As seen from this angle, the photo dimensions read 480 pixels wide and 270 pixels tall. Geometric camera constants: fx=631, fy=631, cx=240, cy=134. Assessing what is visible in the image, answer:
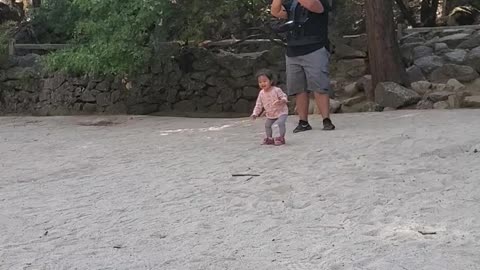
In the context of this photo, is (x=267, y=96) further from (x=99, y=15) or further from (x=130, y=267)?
(x=99, y=15)

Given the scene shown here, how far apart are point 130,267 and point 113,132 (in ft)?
16.6

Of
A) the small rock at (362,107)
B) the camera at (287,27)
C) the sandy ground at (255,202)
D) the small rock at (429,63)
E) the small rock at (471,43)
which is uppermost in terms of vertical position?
the camera at (287,27)

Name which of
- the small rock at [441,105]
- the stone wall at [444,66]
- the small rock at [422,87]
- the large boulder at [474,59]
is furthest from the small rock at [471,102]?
the large boulder at [474,59]

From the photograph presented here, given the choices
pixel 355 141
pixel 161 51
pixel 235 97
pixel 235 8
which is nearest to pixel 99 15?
pixel 161 51

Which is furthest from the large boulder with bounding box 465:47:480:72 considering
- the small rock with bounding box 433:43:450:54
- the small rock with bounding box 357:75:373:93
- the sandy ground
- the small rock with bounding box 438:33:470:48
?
the sandy ground

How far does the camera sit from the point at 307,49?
6004mm

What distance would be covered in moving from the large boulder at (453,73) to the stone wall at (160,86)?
2.65 m

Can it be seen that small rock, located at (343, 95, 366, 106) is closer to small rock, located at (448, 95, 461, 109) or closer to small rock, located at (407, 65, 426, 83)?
small rock, located at (407, 65, 426, 83)

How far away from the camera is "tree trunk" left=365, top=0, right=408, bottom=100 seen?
28.4 ft

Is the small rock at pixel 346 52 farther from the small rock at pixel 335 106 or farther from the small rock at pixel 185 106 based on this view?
the small rock at pixel 185 106

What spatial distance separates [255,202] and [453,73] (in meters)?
6.05

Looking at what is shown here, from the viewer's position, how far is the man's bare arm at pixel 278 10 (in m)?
6.01

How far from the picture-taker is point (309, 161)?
4699 millimetres

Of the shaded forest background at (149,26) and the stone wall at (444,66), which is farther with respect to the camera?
the shaded forest background at (149,26)
